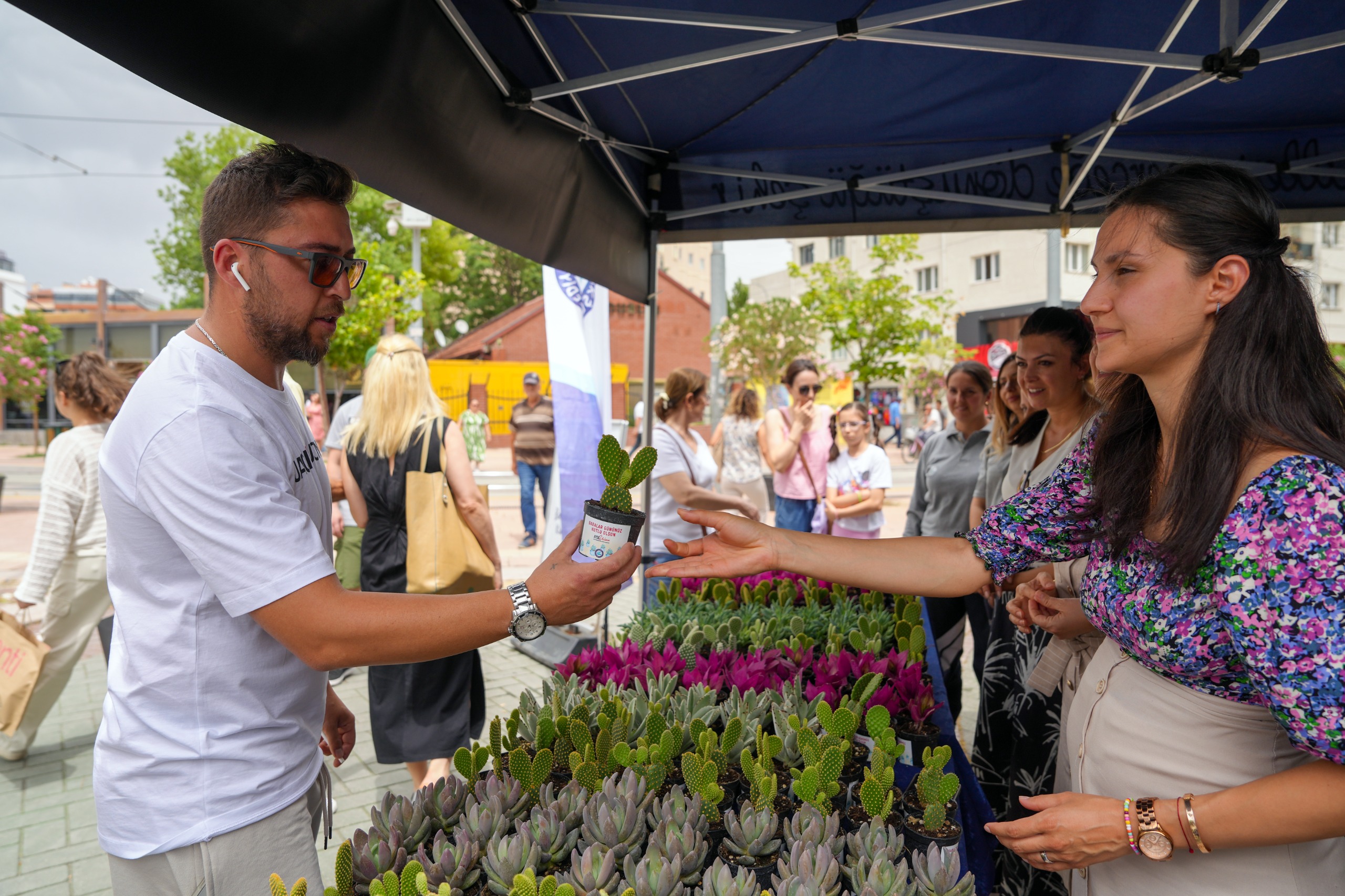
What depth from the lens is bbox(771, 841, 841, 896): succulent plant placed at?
4.19 feet

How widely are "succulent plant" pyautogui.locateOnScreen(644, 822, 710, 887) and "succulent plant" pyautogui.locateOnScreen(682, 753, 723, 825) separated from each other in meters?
0.10

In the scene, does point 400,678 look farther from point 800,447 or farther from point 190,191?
point 190,191

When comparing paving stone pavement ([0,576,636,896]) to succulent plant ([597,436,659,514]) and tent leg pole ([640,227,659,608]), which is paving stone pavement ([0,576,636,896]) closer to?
tent leg pole ([640,227,659,608])

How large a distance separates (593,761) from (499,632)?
0.38m

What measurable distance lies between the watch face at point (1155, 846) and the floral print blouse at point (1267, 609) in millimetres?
263

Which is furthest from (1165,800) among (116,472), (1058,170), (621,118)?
(1058,170)

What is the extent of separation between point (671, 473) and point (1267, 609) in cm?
354

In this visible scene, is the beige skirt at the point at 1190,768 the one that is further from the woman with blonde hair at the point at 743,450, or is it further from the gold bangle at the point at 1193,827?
the woman with blonde hair at the point at 743,450

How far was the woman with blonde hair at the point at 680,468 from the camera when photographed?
464 cm

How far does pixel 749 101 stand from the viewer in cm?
339

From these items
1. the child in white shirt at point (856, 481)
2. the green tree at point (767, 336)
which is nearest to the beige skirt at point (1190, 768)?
the child in white shirt at point (856, 481)

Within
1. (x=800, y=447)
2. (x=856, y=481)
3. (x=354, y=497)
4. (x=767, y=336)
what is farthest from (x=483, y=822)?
(x=767, y=336)

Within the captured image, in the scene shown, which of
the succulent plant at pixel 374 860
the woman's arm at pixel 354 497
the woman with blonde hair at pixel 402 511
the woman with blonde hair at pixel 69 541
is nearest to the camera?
the succulent plant at pixel 374 860

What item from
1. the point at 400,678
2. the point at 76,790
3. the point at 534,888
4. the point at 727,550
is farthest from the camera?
the point at 76,790
